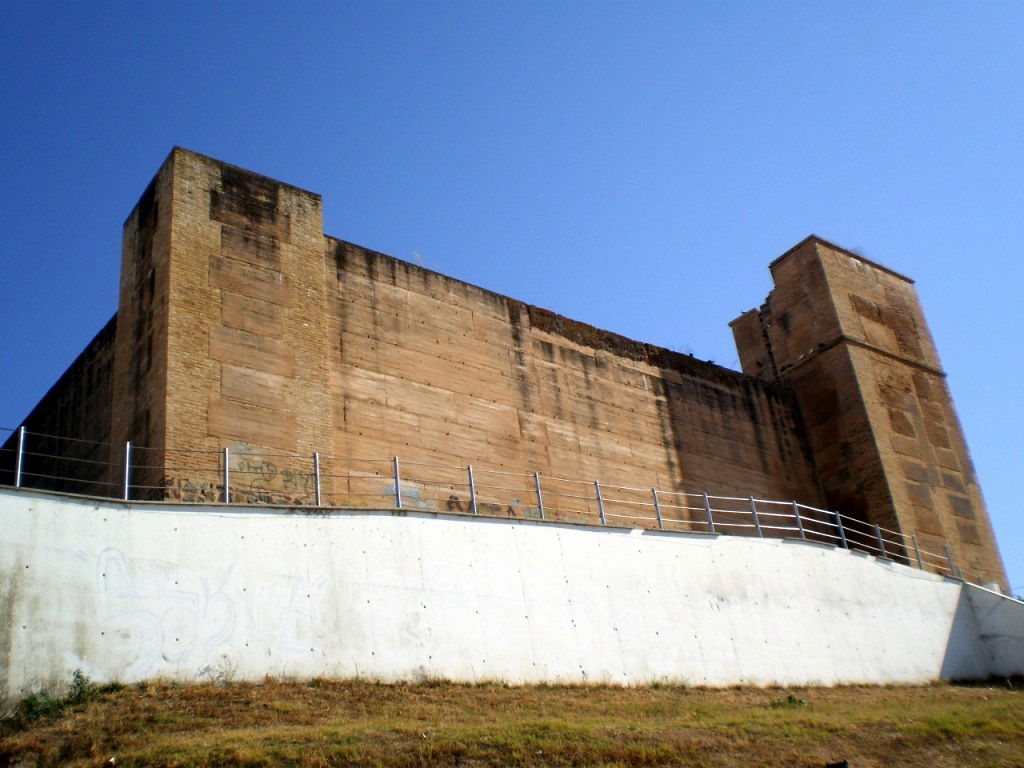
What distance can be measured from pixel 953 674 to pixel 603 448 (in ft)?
25.0

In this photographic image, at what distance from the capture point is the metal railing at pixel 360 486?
15.8 meters

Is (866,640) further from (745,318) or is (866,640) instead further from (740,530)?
(745,318)

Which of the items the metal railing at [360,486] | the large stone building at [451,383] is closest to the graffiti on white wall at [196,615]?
the metal railing at [360,486]

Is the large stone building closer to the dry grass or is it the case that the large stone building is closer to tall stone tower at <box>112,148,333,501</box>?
tall stone tower at <box>112,148,333,501</box>

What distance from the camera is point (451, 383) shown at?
2108 cm

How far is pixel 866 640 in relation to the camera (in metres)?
19.7

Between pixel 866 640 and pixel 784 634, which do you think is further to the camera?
pixel 866 640

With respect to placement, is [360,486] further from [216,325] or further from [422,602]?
[422,602]

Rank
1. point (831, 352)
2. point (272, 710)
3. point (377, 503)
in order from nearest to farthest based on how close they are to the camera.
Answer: point (272, 710) → point (377, 503) → point (831, 352)

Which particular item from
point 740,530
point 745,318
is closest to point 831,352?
point 745,318

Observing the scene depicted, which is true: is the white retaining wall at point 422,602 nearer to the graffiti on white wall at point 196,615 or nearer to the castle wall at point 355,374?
the graffiti on white wall at point 196,615

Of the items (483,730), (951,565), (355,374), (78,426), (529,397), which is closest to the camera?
(483,730)

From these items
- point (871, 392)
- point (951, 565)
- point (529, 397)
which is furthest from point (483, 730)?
point (871, 392)

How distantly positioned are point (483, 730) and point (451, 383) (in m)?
10.2
